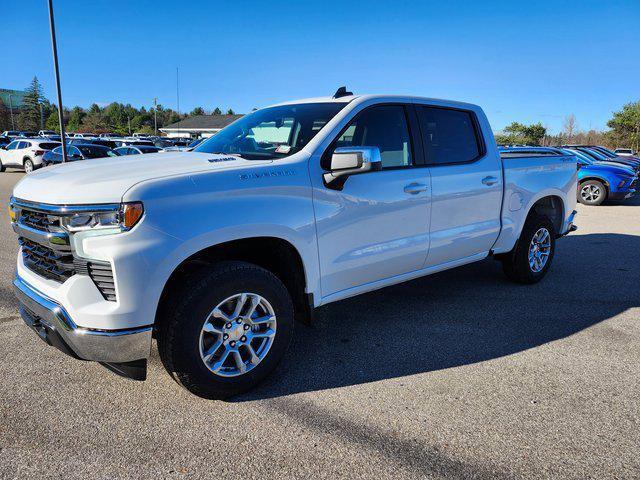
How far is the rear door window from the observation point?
13.6 ft

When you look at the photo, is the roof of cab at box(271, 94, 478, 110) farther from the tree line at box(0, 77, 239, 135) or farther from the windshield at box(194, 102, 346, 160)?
the tree line at box(0, 77, 239, 135)

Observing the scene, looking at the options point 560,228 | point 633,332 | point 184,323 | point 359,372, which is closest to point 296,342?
point 359,372

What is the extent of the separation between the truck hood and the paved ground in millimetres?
1268

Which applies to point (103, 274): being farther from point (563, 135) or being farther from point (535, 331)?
point (563, 135)

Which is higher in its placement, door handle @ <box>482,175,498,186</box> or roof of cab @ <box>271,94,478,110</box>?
roof of cab @ <box>271,94,478,110</box>

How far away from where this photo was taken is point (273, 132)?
3.83 m

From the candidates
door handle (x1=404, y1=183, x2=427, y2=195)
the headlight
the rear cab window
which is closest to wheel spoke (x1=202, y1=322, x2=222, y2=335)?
the headlight

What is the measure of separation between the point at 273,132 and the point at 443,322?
7.35 ft

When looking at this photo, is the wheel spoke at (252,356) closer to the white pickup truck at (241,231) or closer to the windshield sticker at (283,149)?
the white pickup truck at (241,231)

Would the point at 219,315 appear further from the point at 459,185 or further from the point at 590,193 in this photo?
the point at 590,193

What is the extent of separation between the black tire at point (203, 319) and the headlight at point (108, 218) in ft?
1.60

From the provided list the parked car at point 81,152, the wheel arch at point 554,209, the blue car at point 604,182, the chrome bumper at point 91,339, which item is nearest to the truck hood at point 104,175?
the chrome bumper at point 91,339

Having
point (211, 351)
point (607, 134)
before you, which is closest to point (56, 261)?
point (211, 351)

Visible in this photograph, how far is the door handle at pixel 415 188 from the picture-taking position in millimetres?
3770
